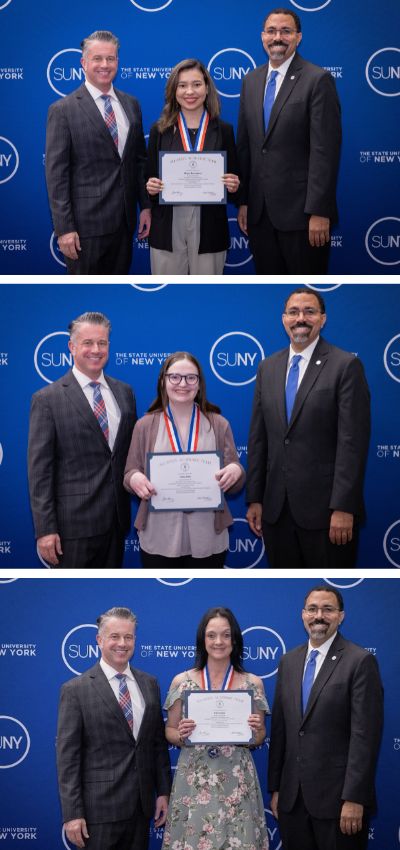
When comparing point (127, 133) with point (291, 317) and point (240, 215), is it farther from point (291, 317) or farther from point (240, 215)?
point (291, 317)

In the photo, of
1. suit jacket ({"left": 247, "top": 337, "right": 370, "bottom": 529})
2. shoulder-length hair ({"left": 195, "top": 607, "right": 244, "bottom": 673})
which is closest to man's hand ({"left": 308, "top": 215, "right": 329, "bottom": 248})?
suit jacket ({"left": 247, "top": 337, "right": 370, "bottom": 529})

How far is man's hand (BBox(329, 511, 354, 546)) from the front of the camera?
5.44 metres

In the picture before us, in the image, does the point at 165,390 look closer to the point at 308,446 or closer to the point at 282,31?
the point at 308,446

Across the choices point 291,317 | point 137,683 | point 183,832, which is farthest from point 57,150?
point 183,832

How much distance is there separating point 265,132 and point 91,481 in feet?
5.59

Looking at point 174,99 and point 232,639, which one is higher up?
point 174,99

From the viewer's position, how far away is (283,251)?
6.12 meters

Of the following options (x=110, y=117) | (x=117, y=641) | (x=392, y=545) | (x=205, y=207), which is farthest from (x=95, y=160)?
(x=392, y=545)

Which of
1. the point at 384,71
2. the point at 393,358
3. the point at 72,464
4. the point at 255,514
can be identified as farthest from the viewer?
the point at 384,71

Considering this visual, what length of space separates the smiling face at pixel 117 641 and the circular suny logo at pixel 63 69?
2849mm

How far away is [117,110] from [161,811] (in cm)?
296

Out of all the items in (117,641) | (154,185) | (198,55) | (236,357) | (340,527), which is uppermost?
(198,55)

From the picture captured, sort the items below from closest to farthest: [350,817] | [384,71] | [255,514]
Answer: [350,817] → [255,514] → [384,71]

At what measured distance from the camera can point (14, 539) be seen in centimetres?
649
